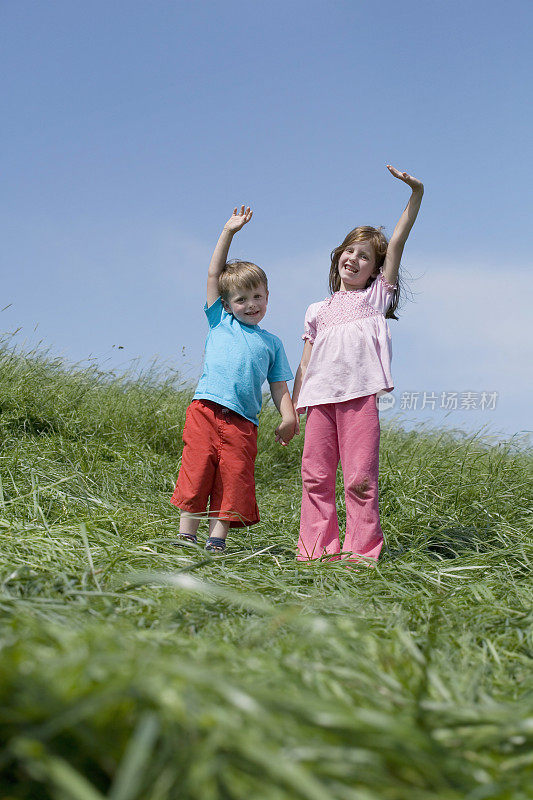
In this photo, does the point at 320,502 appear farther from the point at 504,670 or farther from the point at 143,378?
the point at 143,378

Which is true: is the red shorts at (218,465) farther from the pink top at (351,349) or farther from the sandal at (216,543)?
the pink top at (351,349)

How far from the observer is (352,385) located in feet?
10.6

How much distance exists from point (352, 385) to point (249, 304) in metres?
0.68

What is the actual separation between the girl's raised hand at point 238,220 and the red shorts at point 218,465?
92cm

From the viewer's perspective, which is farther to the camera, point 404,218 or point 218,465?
point 218,465

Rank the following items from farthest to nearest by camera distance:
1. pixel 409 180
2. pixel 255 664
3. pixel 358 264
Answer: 1. pixel 358 264
2. pixel 409 180
3. pixel 255 664

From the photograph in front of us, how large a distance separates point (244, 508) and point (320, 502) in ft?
1.23

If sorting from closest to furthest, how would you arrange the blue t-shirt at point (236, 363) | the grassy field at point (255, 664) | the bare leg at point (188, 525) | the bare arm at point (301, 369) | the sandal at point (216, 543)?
the grassy field at point (255, 664), the sandal at point (216, 543), the bare leg at point (188, 525), the blue t-shirt at point (236, 363), the bare arm at point (301, 369)

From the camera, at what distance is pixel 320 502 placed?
132 inches

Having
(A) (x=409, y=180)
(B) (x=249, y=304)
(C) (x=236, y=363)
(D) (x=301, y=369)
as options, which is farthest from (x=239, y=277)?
(A) (x=409, y=180)

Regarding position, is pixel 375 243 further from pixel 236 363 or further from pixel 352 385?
pixel 236 363

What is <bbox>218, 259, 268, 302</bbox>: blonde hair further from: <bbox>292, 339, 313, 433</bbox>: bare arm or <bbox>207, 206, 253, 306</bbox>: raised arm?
<bbox>292, 339, 313, 433</bbox>: bare arm

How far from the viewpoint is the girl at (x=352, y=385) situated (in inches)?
127

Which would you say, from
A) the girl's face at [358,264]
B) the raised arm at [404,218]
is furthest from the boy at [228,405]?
the raised arm at [404,218]
